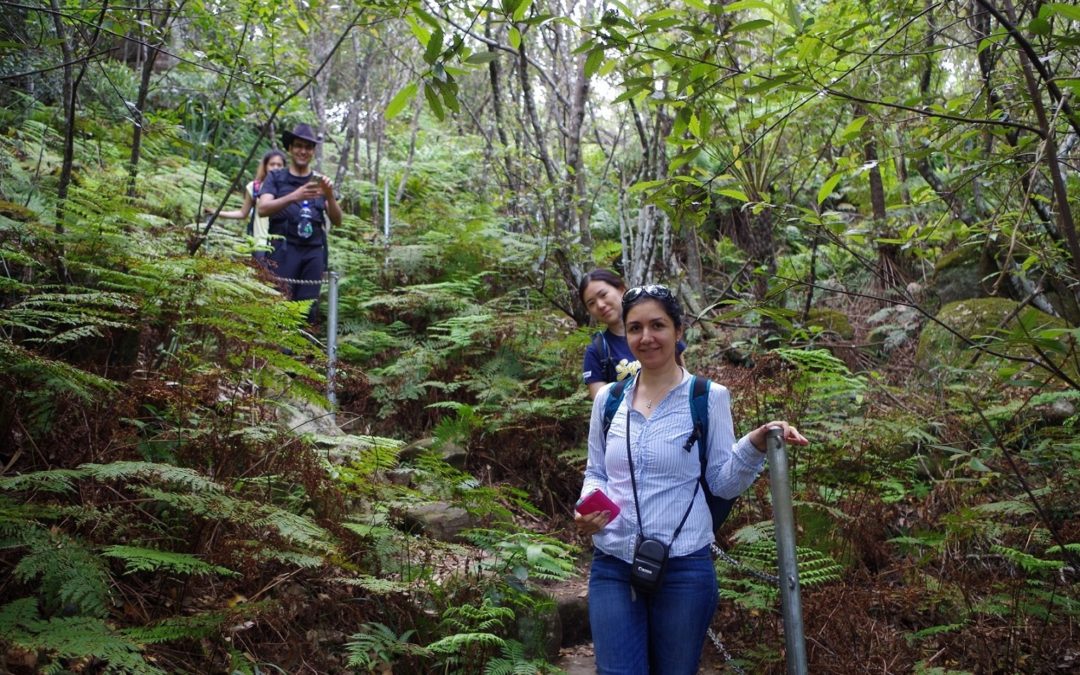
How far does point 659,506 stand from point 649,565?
0.74ft

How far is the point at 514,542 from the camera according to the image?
14.3ft

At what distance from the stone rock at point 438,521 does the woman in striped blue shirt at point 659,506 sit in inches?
87.7

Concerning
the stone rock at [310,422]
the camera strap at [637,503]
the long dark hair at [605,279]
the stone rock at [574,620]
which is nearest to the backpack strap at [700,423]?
the camera strap at [637,503]

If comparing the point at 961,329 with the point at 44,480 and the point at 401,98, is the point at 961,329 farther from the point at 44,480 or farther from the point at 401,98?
the point at 44,480

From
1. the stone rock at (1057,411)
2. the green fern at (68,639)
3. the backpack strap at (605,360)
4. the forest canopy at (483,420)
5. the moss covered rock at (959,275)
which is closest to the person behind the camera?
the green fern at (68,639)

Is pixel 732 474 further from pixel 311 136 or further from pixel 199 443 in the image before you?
pixel 311 136

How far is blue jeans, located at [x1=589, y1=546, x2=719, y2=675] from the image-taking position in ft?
9.27

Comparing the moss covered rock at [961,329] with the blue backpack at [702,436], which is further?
the moss covered rock at [961,329]

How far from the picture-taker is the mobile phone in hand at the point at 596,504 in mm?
2916

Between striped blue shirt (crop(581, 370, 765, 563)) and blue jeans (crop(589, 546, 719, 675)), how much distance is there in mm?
87

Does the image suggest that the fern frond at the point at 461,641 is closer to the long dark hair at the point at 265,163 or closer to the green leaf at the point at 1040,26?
the green leaf at the point at 1040,26

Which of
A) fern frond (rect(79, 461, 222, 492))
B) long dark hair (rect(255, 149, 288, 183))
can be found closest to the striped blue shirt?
fern frond (rect(79, 461, 222, 492))

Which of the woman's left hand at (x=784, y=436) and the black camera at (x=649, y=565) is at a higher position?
the woman's left hand at (x=784, y=436)

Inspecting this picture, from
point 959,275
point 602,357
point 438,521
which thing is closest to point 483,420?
point 438,521
